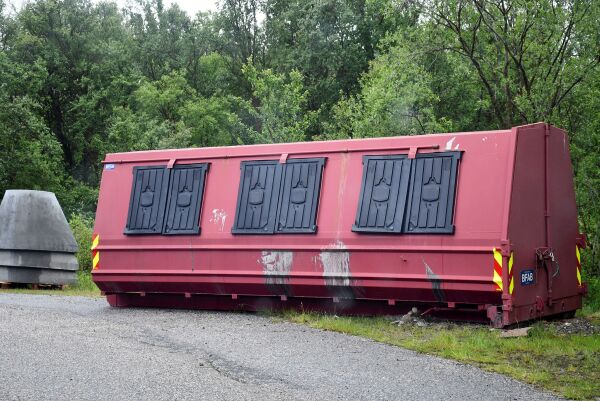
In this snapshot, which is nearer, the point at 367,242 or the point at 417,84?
the point at 367,242

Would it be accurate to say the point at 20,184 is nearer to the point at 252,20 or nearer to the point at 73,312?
the point at 252,20

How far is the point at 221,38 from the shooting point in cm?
5644

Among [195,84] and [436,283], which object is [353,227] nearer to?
[436,283]

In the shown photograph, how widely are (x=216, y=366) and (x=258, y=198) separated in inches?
222

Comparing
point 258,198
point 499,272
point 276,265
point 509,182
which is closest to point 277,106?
point 258,198

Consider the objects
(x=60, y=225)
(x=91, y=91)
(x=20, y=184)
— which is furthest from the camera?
(x=91, y=91)

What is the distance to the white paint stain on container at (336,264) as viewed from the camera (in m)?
13.0

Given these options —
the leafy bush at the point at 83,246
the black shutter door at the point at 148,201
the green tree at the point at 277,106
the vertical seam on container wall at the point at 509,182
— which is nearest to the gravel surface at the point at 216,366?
the vertical seam on container wall at the point at 509,182

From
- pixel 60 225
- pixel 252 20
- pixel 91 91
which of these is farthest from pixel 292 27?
pixel 60 225

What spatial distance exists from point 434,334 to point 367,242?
79.5 inches

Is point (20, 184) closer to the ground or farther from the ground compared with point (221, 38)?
closer to the ground

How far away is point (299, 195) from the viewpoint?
45.2ft

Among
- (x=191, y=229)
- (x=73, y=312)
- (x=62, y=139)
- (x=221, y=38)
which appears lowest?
(x=73, y=312)

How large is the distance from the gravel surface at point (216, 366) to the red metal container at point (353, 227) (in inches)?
57.9
